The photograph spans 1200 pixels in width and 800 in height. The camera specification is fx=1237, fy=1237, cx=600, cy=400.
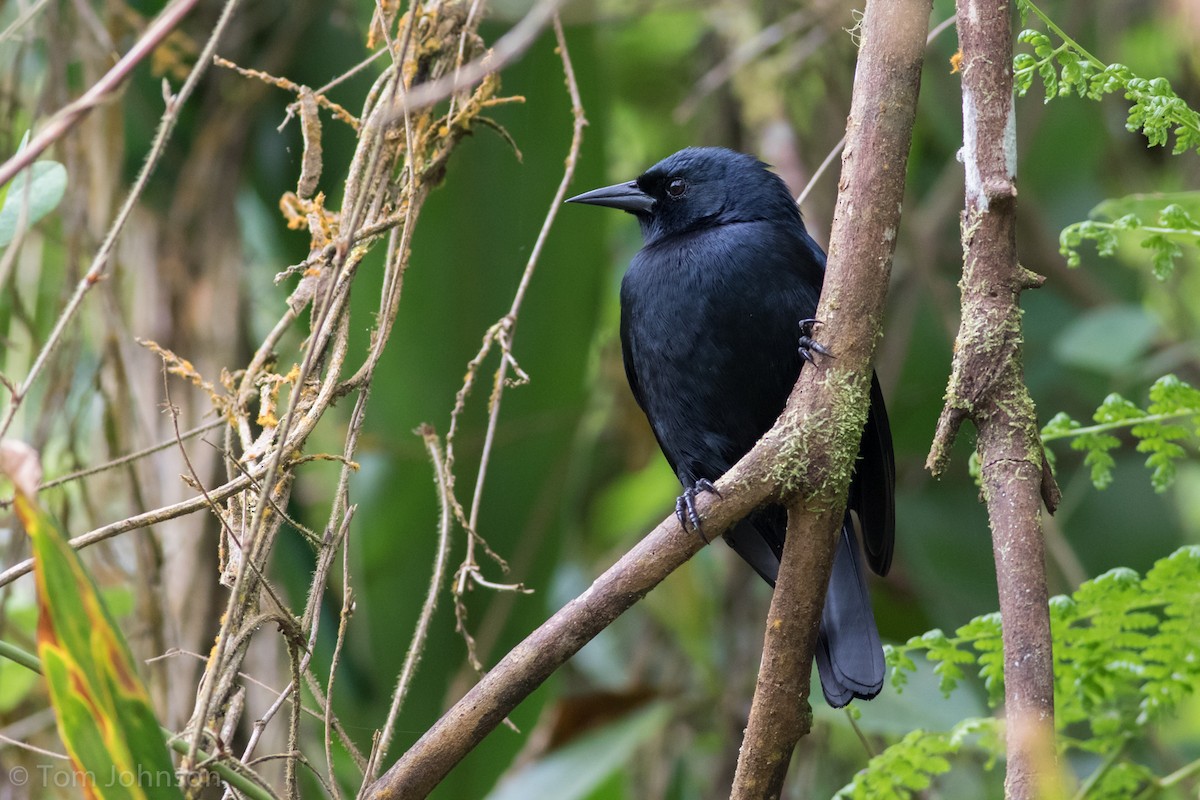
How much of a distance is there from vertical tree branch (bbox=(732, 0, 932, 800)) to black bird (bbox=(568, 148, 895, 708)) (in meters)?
0.54

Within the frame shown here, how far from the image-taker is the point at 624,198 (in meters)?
3.15

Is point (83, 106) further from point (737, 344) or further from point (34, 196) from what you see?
point (737, 344)

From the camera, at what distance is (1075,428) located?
6.50ft

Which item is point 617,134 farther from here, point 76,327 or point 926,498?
point 76,327

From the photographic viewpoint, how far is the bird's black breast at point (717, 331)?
2.62 meters

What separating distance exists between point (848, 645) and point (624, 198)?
128 cm

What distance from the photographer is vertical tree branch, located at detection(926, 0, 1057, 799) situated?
1492 millimetres

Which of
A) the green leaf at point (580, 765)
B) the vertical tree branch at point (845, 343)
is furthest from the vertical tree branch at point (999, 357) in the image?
the green leaf at point (580, 765)

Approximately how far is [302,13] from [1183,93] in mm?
2855

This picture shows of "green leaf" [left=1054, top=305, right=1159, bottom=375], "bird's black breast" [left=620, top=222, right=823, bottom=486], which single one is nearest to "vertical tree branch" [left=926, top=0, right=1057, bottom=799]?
"bird's black breast" [left=620, top=222, right=823, bottom=486]

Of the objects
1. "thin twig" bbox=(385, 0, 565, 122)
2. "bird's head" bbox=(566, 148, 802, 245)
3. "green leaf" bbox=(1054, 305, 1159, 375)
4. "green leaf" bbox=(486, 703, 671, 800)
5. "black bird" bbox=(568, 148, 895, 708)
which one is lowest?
"green leaf" bbox=(486, 703, 671, 800)

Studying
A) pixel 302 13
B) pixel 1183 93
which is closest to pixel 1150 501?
pixel 1183 93

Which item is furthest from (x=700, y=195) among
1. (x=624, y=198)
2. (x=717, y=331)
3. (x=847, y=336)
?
(x=847, y=336)

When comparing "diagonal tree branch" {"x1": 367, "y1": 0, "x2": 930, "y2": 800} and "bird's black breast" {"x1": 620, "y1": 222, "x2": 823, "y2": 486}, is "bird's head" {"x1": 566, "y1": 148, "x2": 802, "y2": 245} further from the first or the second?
"diagonal tree branch" {"x1": 367, "y1": 0, "x2": 930, "y2": 800}
